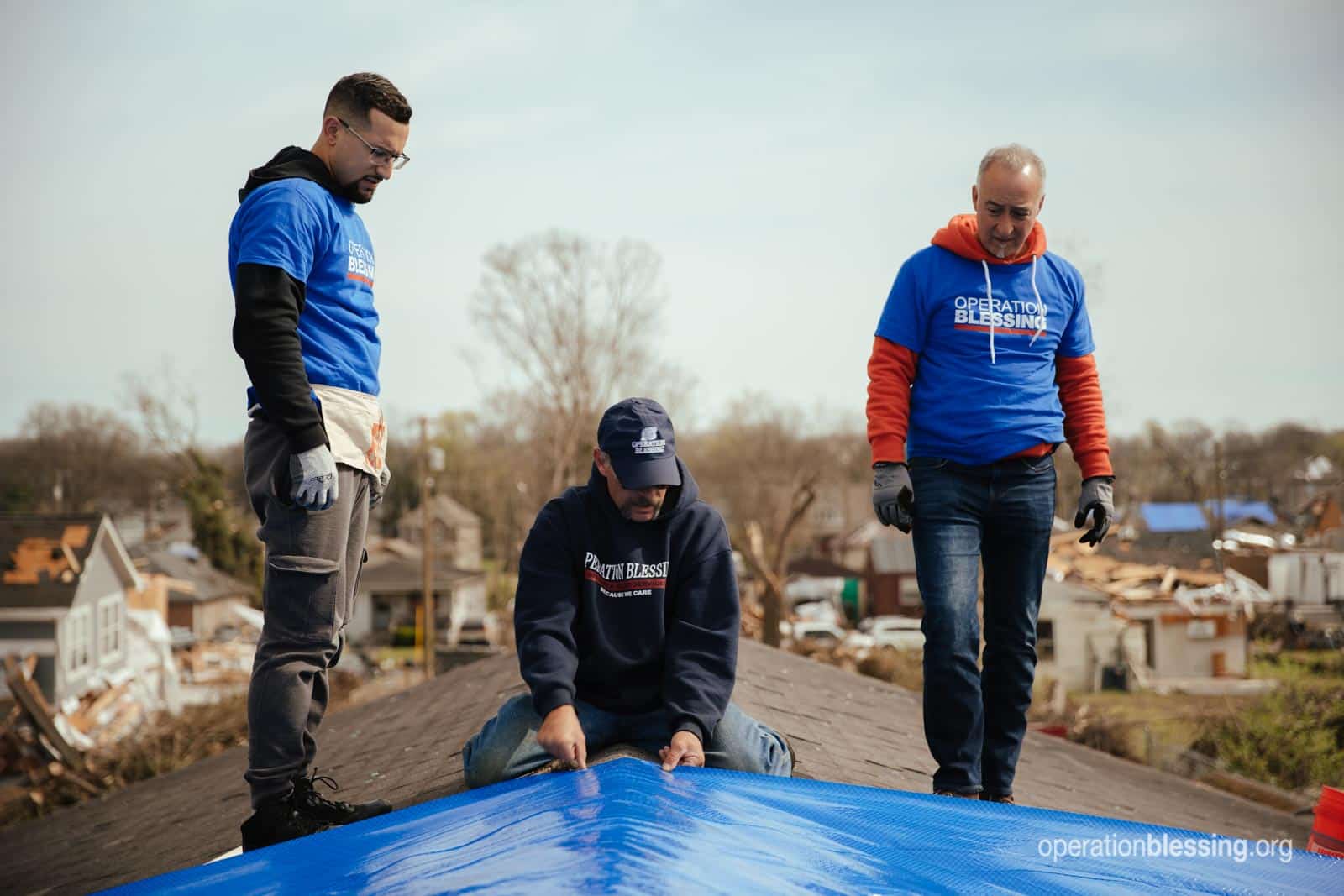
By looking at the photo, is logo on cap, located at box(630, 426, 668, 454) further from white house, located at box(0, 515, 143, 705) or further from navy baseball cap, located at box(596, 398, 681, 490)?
white house, located at box(0, 515, 143, 705)

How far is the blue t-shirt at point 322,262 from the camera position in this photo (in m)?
2.64

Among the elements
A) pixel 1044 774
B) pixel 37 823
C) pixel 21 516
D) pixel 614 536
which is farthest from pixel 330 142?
pixel 21 516

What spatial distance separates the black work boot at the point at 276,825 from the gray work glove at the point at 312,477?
2.23 ft

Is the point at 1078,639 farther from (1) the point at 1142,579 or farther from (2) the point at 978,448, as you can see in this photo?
(2) the point at 978,448

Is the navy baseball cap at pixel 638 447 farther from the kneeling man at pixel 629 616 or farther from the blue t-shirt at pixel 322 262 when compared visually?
the blue t-shirt at pixel 322 262

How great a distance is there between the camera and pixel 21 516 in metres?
27.8

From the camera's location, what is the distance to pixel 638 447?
2.77 metres

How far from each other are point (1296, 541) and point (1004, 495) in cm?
4948

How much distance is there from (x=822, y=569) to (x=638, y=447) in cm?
5165

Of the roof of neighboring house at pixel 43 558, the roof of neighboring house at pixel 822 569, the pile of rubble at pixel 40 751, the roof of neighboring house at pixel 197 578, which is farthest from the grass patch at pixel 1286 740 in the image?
the roof of neighboring house at pixel 822 569

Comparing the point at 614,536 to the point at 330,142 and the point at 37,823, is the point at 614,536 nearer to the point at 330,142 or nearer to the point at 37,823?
the point at 330,142

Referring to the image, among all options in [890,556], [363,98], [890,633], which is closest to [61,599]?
[890,633]

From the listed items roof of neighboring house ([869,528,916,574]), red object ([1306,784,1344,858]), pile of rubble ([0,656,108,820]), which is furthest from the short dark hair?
roof of neighboring house ([869,528,916,574])

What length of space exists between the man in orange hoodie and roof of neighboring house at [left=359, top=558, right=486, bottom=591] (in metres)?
44.1
